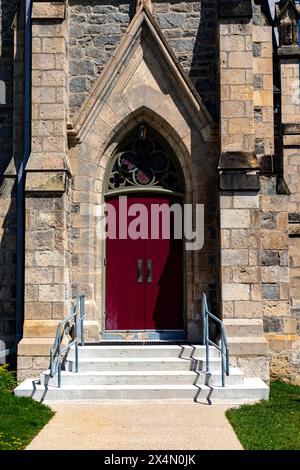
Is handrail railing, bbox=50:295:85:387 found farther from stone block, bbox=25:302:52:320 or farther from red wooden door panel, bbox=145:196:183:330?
red wooden door panel, bbox=145:196:183:330

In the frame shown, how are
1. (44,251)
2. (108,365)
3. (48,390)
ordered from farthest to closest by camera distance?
(44,251), (108,365), (48,390)

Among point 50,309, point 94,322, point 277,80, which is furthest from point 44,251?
point 277,80

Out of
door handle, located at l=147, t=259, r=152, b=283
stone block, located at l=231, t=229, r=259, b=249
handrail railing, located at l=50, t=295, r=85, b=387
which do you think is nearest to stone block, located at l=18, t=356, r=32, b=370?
handrail railing, located at l=50, t=295, r=85, b=387

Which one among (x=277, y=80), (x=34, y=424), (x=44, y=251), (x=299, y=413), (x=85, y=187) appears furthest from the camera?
(x=277, y=80)

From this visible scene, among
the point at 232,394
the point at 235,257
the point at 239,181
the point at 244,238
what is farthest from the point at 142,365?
the point at 239,181

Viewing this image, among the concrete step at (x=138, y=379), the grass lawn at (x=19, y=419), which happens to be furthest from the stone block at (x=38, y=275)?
the grass lawn at (x=19, y=419)

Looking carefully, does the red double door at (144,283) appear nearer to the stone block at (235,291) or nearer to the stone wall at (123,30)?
the stone block at (235,291)

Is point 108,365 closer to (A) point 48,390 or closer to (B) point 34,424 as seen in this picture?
(A) point 48,390

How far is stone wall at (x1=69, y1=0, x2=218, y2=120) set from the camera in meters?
10.1

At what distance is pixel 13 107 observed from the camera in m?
10.7

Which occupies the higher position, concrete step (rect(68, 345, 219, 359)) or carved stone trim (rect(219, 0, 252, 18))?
carved stone trim (rect(219, 0, 252, 18))

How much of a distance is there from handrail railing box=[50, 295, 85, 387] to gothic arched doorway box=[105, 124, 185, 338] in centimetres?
68

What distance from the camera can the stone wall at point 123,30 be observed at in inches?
399
